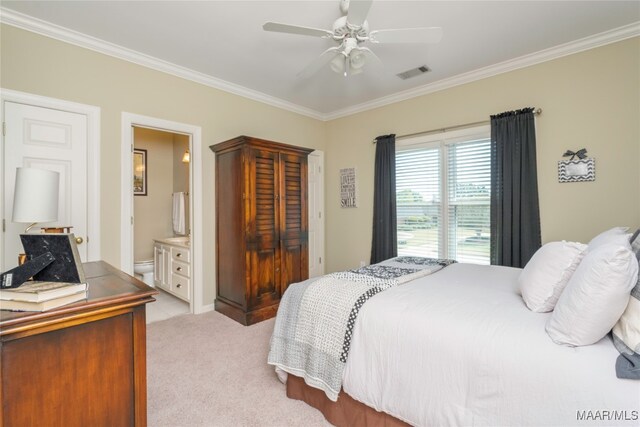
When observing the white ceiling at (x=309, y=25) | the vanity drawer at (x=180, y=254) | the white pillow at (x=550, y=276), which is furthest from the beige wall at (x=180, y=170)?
the white pillow at (x=550, y=276)

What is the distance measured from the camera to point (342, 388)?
1604mm

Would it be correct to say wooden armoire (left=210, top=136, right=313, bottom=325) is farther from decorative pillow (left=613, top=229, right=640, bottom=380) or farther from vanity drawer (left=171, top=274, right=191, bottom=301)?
decorative pillow (left=613, top=229, right=640, bottom=380)

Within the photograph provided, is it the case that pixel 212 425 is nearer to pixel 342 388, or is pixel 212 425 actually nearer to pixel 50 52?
pixel 342 388

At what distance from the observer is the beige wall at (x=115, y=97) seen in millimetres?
2459

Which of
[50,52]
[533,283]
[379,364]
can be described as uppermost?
[50,52]

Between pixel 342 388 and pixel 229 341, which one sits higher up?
pixel 342 388

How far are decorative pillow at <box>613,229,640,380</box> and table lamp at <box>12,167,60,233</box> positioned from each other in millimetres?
2674

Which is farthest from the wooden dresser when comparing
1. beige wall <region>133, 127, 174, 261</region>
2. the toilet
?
beige wall <region>133, 127, 174, 261</region>

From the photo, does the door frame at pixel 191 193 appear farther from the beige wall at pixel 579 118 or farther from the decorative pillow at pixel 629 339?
the decorative pillow at pixel 629 339

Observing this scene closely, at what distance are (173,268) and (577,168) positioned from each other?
15.3 feet

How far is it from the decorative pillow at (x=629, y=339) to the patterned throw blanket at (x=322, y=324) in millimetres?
977

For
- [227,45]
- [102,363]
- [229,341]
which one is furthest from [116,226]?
[102,363]

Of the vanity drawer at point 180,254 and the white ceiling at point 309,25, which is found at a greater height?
the white ceiling at point 309,25

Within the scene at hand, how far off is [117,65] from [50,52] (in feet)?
1.61
